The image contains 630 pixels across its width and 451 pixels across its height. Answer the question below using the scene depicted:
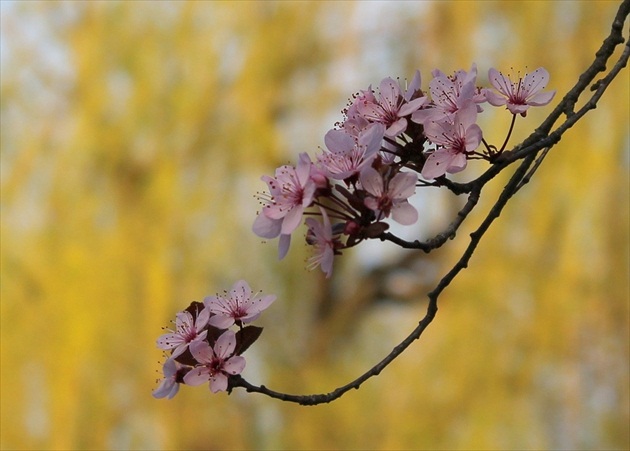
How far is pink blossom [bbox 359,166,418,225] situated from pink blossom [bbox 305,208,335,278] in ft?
0.14

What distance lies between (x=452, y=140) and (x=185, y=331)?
13.9 inches

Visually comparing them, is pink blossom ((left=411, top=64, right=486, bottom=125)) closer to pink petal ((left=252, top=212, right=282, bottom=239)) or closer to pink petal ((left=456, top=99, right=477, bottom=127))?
pink petal ((left=456, top=99, right=477, bottom=127))

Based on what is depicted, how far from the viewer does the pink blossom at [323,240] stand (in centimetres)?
73

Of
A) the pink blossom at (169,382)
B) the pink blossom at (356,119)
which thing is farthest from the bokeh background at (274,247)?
the pink blossom at (356,119)

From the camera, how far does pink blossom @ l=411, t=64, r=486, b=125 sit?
2.57 feet

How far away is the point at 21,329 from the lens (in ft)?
7.74

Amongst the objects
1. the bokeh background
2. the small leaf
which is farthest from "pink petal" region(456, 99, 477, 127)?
the bokeh background

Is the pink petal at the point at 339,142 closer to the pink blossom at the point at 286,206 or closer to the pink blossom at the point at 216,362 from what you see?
the pink blossom at the point at 286,206

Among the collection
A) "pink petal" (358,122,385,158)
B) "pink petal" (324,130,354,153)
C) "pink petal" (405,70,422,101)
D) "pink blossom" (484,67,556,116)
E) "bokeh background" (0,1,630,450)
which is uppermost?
"bokeh background" (0,1,630,450)

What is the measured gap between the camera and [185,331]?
85 cm

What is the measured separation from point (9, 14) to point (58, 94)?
0.31 meters

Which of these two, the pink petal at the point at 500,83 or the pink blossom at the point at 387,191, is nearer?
the pink blossom at the point at 387,191

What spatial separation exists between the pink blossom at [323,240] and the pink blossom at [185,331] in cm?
17

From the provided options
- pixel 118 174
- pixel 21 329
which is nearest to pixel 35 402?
pixel 21 329
